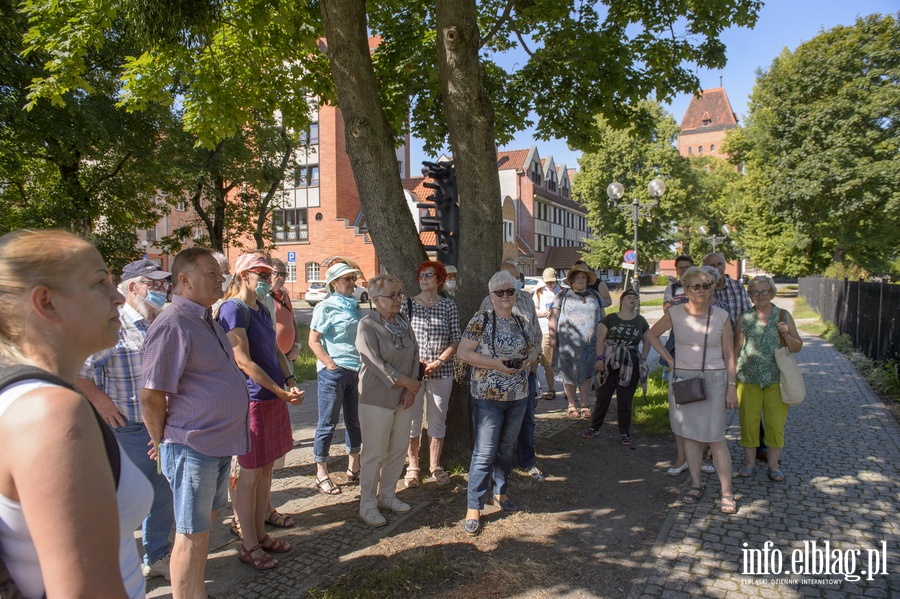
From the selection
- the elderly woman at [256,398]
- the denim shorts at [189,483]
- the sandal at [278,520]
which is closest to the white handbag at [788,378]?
the elderly woman at [256,398]

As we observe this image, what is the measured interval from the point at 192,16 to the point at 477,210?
10.8 feet

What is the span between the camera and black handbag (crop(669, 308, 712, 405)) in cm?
484

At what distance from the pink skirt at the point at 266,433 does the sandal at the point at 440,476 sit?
65.9 inches

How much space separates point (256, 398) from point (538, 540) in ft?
7.49

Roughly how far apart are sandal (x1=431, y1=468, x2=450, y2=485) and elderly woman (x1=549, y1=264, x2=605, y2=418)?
2946mm

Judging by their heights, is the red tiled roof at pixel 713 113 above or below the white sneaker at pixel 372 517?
above

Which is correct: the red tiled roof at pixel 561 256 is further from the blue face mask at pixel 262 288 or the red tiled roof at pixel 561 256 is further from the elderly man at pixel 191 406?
the elderly man at pixel 191 406

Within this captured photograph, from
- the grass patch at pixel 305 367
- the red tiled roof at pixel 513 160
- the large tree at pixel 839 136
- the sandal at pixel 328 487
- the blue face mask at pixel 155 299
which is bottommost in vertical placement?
the grass patch at pixel 305 367

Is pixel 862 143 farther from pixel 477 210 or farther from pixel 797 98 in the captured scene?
pixel 477 210

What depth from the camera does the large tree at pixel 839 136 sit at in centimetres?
2106

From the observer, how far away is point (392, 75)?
26.3ft

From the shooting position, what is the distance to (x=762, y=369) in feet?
17.8

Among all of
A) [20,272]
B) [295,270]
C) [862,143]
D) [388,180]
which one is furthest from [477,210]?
[295,270]

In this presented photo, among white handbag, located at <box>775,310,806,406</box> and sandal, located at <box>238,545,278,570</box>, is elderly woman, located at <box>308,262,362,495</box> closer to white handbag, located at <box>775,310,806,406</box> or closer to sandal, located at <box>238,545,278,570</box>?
sandal, located at <box>238,545,278,570</box>
